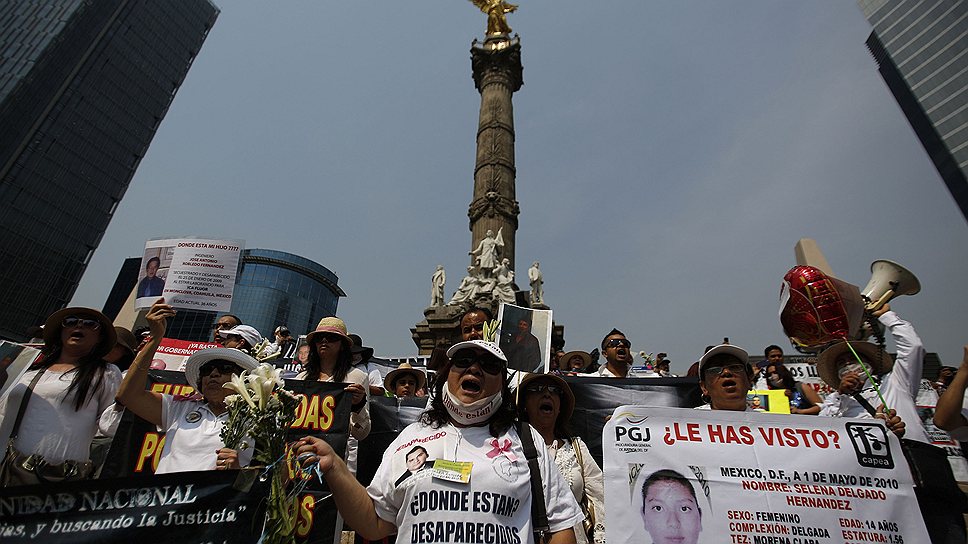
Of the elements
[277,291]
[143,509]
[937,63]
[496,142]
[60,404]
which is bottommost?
[143,509]

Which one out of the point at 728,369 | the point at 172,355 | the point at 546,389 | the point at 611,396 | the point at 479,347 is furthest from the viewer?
the point at 172,355

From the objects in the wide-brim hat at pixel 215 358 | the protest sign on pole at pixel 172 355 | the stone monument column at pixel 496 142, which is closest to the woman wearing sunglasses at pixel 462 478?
the wide-brim hat at pixel 215 358

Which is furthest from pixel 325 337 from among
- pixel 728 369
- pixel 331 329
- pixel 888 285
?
pixel 888 285

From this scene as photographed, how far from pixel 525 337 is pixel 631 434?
13.9 ft

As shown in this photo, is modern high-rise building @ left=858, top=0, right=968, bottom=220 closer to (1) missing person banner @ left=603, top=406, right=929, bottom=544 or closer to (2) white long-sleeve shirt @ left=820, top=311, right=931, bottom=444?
(2) white long-sleeve shirt @ left=820, top=311, right=931, bottom=444

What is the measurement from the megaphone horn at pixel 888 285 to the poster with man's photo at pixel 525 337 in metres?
3.77

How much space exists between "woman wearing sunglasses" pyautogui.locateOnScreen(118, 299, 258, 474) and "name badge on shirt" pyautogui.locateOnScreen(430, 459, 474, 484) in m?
1.32

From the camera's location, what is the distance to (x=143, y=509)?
7.23ft

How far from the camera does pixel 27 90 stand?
186 ft

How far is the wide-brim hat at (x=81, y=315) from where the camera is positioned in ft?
10.7

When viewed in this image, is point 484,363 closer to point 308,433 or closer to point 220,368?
point 220,368

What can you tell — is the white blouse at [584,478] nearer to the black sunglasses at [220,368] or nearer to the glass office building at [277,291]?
the black sunglasses at [220,368]

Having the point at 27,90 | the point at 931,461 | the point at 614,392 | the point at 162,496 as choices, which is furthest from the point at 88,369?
the point at 27,90

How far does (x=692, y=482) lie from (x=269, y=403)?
7.42ft
